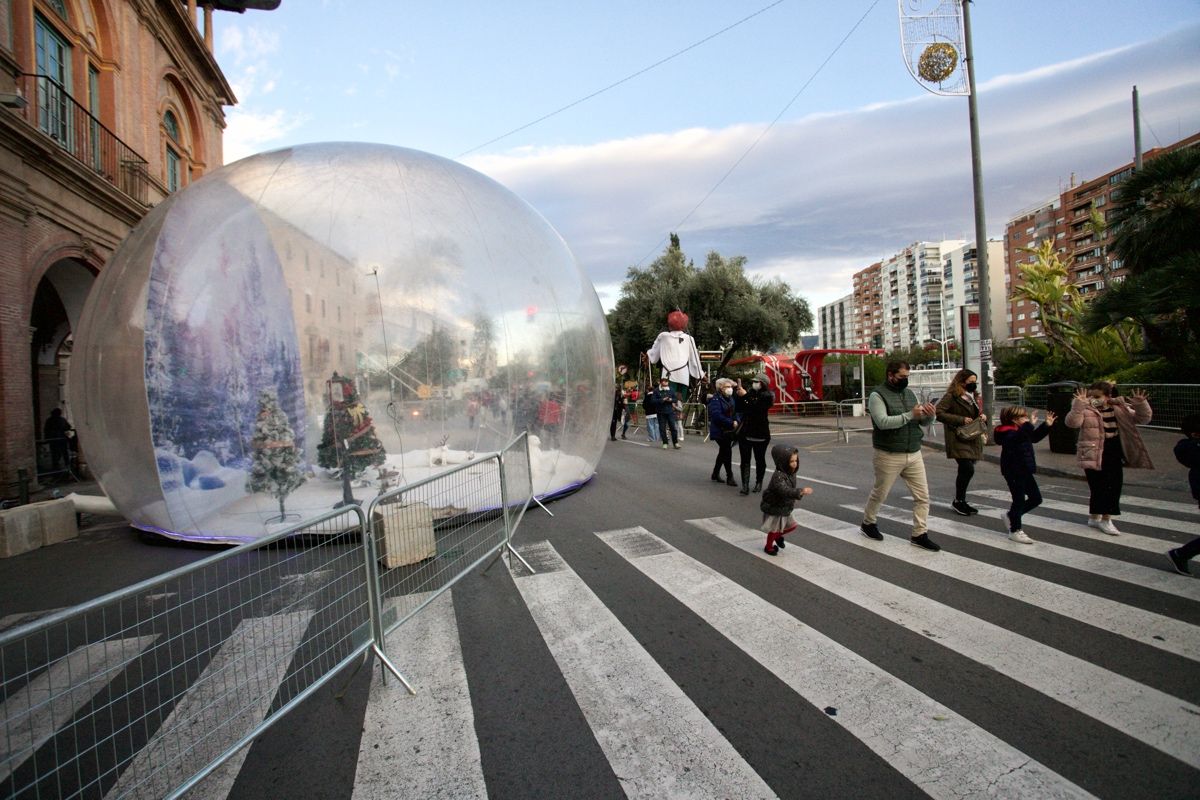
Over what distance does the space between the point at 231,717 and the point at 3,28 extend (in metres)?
14.7

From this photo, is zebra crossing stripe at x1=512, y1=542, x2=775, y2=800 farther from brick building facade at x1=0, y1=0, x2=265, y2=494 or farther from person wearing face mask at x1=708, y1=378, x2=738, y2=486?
brick building facade at x1=0, y1=0, x2=265, y2=494

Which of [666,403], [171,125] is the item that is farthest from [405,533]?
[171,125]

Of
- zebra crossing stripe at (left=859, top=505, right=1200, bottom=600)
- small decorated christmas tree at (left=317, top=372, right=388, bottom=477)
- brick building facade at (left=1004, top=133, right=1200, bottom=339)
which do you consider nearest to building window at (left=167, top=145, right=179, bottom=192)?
small decorated christmas tree at (left=317, top=372, right=388, bottom=477)

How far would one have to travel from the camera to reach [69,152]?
481 inches

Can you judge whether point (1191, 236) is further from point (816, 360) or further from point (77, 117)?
point (77, 117)

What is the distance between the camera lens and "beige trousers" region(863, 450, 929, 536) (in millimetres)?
5742

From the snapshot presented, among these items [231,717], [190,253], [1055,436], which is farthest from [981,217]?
[231,717]

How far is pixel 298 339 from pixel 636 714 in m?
4.94

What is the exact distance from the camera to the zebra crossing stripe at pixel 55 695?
7.63ft

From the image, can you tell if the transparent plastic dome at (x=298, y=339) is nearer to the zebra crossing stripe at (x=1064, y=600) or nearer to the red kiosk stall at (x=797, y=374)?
the zebra crossing stripe at (x=1064, y=600)

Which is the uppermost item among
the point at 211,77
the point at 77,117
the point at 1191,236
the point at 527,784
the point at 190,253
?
the point at 211,77

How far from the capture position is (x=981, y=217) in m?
13.4

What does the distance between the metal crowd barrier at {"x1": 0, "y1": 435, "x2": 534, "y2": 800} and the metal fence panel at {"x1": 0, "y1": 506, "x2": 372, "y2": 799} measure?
0.04 ft

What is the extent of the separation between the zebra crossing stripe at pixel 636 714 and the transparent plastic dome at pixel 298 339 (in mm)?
2871
